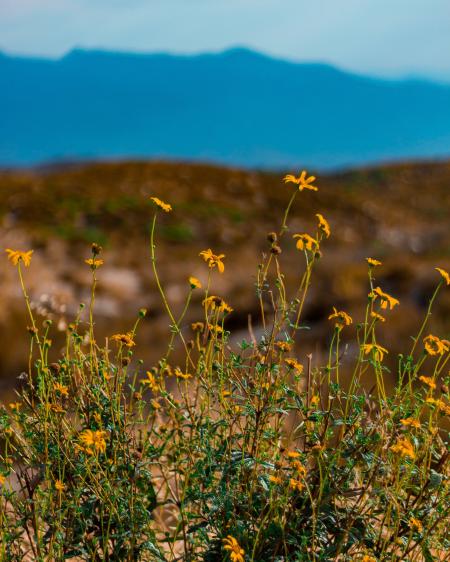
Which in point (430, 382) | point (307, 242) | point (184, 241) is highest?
point (307, 242)

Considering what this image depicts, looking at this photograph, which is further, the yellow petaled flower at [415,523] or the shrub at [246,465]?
→ the shrub at [246,465]

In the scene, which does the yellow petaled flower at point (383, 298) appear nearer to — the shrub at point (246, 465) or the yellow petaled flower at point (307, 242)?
the shrub at point (246, 465)

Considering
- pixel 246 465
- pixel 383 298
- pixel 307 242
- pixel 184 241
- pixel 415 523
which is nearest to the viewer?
pixel 415 523

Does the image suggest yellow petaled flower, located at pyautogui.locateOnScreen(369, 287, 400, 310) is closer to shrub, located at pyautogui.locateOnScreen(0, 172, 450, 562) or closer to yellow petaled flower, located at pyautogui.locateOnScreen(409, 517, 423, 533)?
shrub, located at pyautogui.locateOnScreen(0, 172, 450, 562)

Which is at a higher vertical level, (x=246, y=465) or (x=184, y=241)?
(x=246, y=465)

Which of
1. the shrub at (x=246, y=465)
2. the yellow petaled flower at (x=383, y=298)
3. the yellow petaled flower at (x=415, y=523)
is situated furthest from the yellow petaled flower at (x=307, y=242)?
the yellow petaled flower at (x=415, y=523)

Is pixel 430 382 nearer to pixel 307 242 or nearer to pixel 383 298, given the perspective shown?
pixel 383 298

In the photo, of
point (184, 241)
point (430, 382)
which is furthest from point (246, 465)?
point (184, 241)

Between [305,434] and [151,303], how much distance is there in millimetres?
11156

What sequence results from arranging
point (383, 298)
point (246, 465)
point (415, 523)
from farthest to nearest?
point (383, 298), point (246, 465), point (415, 523)

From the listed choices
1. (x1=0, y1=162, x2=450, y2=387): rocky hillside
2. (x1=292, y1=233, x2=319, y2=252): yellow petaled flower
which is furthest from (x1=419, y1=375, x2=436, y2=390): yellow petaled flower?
(x1=0, y1=162, x2=450, y2=387): rocky hillside

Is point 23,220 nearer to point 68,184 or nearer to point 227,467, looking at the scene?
point 68,184

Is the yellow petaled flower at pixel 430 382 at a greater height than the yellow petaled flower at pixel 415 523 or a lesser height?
greater

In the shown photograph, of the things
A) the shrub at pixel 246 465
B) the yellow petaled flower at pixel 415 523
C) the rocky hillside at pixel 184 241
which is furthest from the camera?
the rocky hillside at pixel 184 241
